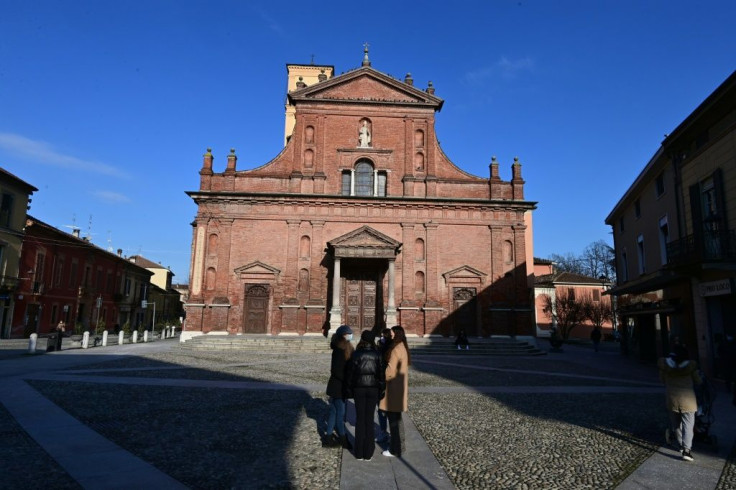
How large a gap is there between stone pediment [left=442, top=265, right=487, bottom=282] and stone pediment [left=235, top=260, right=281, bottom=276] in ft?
31.3

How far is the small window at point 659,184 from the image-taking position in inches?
729

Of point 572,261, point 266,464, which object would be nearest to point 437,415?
point 266,464

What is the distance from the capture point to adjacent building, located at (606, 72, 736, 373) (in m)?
13.4

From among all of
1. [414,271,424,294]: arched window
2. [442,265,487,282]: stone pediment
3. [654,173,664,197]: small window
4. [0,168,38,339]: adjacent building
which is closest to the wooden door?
[414,271,424,294]: arched window

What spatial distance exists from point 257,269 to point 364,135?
10259 millimetres

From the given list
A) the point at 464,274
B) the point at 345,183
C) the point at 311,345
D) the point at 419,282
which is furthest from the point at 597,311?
the point at 311,345

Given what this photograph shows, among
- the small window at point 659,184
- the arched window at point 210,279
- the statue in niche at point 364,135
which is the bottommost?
the arched window at point 210,279

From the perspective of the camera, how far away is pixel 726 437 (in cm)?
708

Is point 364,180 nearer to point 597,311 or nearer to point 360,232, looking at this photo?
point 360,232

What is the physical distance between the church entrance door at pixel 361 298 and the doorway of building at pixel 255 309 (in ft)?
14.4

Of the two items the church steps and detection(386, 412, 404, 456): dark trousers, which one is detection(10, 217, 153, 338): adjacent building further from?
detection(386, 412, 404, 456): dark trousers

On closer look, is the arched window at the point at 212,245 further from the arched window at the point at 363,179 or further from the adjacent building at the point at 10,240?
the adjacent building at the point at 10,240

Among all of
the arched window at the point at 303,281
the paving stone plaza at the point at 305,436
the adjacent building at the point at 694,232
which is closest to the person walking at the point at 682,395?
the paving stone plaza at the point at 305,436

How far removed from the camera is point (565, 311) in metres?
42.3
